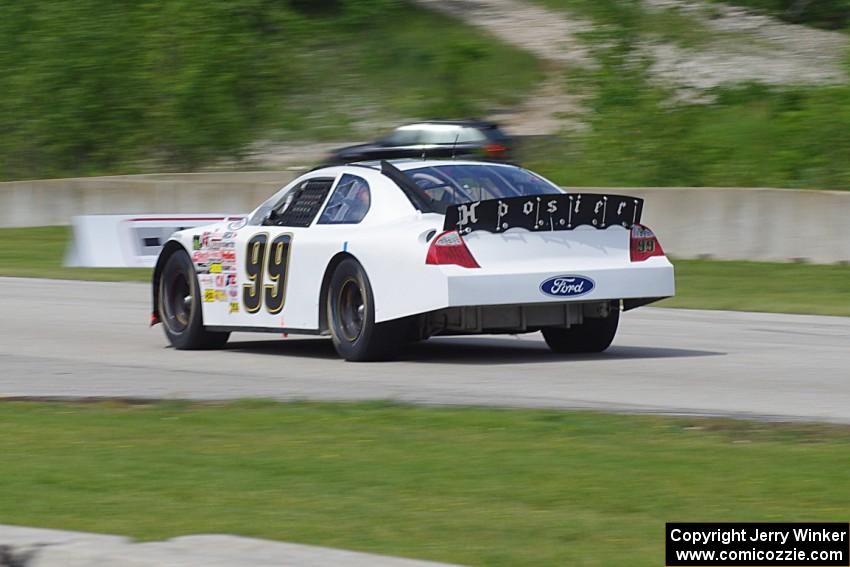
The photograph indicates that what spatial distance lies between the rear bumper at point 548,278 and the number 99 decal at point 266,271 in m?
1.83

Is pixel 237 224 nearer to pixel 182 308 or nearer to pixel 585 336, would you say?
pixel 182 308

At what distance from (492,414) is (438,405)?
1.87ft

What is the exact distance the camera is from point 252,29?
42500 mm

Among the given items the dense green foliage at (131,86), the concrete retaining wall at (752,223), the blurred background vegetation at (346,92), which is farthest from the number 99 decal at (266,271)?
the dense green foliage at (131,86)

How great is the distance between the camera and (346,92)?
45875 millimetres

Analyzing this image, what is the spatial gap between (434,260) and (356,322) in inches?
39.8

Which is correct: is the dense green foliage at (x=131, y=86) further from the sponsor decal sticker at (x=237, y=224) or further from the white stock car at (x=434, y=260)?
the white stock car at (x=434, y=260)

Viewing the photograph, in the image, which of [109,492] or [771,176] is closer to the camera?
[109,492]

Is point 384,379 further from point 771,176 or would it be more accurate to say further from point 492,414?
point 771,176

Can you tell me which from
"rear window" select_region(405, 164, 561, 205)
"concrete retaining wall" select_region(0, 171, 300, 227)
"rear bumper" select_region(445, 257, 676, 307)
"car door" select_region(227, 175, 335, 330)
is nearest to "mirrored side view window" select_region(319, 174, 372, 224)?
"car door" select_region(227, 175, 335, 330)

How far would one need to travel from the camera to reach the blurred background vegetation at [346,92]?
102 ft

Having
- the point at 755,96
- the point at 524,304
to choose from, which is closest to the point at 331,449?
the point at 524,304

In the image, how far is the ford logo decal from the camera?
11852 mm

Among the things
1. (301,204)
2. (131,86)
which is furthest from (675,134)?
(301,204)
